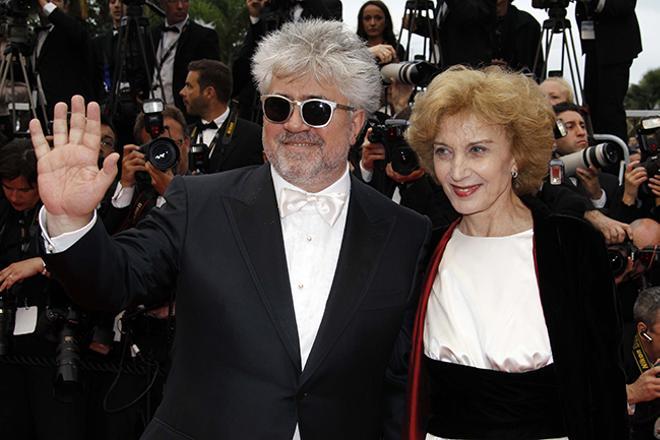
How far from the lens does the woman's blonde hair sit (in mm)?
3088

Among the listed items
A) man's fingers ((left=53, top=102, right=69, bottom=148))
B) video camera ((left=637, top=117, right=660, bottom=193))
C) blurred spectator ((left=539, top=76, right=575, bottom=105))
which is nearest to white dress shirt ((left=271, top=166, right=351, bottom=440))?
man's fingers ((left=53, top=102, right=69, bottom=148))

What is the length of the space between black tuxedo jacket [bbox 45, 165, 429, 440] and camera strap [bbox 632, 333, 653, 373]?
225 cm

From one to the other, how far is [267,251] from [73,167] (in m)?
0.68

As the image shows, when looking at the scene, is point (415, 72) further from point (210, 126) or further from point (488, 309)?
point (488, 309)

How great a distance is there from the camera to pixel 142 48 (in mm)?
5824

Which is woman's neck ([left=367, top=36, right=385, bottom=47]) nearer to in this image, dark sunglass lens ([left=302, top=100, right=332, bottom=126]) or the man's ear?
the man's ear

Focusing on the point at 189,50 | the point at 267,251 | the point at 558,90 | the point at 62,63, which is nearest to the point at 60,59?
the point at 62,63

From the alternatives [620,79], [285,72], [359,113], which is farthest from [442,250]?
[620,79]

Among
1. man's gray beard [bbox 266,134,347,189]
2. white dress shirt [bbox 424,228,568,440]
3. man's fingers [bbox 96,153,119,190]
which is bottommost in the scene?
white dress shirt [bbox 424,228,568,440]

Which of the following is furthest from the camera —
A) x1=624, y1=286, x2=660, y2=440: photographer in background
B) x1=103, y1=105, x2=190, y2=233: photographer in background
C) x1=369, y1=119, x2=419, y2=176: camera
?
x1=103, y1=105, x2=190, y2=233: photographer in background

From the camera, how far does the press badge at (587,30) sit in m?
6.32

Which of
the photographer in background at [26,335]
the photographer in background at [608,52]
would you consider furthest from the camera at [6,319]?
the photographer in background at [608,52]

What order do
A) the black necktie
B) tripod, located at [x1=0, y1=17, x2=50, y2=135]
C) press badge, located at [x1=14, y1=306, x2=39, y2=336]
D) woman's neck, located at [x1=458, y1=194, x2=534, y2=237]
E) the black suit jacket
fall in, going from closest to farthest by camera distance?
1. woman's neck, located at [x1=458, y1=194, x2=534, y2=237]
2. press badge, located at [x1=14, y1=306, x2=39, y2=336]
3. tripod, located at [x1=0, y1=17, x2=50, y2=135]
4. the black necktie
5. the black suit jacket

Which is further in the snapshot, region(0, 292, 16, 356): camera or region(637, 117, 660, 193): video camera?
region(637, 117, 660, 193): video camera
